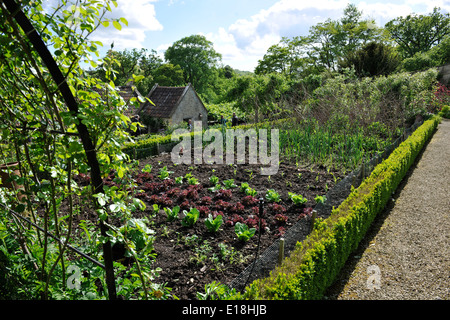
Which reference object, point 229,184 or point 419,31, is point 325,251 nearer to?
point 229,184

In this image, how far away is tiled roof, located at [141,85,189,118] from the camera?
19.1 m

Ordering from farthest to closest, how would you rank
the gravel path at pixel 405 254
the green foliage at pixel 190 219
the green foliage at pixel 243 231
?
1. the green foliage at pixel 190 219
2. the green foliage at pixel 243 231
3. the gravel path at pixel 405 254

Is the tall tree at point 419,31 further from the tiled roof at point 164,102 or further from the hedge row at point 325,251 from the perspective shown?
the hedge row at point 325,251

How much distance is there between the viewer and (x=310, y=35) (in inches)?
1417

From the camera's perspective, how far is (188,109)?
2056cm

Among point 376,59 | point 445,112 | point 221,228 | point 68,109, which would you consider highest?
point 376,59

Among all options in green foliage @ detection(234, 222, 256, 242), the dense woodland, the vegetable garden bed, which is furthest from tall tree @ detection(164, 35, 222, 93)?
green foliage @ detection(234, 222, 256, 242)

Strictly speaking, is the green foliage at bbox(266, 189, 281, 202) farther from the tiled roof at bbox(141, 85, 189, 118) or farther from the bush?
the bush

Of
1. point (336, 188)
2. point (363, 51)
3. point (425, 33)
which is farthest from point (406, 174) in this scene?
point (425, 33)

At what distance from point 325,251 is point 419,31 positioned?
51164 mm

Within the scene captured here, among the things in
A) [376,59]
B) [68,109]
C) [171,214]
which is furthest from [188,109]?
[376,59]

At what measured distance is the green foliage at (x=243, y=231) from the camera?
4266 millimetres

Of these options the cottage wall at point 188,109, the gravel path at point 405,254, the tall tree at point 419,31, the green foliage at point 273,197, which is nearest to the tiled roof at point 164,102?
the cottage wall at point 188,109
